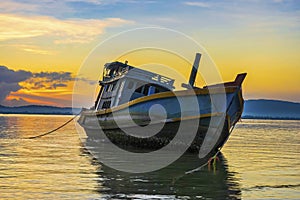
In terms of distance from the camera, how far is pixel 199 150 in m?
23.2

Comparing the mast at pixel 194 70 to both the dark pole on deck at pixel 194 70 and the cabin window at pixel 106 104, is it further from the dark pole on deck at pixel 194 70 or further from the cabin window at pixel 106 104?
the cabin window at pixel 106 104

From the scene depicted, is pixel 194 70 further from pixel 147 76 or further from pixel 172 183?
pixel 172 183

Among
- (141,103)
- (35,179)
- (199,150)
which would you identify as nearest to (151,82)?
(141,103)

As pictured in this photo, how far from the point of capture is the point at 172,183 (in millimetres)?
14859

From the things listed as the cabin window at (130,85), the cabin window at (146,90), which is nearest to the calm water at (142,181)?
the cabin window at (146,90)

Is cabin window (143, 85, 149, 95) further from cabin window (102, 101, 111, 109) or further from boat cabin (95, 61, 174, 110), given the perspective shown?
cabin window (102, 101, 111, 109)

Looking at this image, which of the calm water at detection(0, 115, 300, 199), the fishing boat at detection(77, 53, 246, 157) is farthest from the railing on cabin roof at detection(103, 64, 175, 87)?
the calm water at detection(0, 115, 300, 199)

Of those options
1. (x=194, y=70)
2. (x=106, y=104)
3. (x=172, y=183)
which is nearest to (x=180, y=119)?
(x=194, y=70)

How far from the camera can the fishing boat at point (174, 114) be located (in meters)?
21.5

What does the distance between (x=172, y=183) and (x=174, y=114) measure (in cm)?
764

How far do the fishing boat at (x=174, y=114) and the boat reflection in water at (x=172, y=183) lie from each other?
2707 mm

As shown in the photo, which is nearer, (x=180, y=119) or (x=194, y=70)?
(x=180, y=119)

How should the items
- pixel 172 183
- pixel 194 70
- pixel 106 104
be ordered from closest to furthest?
pixel 172 183 → pixel 194 70 → pixel 106 104

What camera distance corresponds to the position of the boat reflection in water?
1295 centimetres
